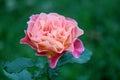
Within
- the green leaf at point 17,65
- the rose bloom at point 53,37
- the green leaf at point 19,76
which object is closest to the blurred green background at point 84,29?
the green leaf at point 19,76

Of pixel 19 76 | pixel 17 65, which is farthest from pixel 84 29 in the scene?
pixel 17 65

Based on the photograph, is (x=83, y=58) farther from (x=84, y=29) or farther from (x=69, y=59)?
(x=84, y=29)

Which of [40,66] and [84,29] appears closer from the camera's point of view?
[40,66]

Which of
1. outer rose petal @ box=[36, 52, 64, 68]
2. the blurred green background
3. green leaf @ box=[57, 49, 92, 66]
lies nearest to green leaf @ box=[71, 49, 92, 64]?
green leaf @ box=[57, 49, 92, 66]

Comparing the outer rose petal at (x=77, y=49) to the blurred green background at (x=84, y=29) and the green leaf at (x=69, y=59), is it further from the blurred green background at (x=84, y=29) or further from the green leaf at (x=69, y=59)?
the blurred green background at (x=84, y=29)

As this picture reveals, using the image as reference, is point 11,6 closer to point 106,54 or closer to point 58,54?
point 106,54
